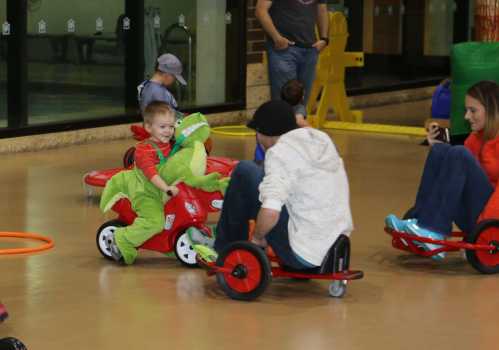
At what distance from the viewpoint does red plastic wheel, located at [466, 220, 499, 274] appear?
6961mm

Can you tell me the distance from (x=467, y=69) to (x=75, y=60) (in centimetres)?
382

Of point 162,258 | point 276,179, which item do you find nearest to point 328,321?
point 276,179

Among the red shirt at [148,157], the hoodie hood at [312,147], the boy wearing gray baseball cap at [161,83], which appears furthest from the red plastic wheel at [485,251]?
the boy wearing gray baseball cap at [161,83]

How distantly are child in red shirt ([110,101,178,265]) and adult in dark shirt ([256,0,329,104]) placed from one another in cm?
324

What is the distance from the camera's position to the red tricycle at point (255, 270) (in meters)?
6.37

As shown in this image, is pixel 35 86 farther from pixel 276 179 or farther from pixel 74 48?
pixel 276 179

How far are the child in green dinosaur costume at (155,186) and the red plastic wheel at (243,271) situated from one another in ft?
2.60

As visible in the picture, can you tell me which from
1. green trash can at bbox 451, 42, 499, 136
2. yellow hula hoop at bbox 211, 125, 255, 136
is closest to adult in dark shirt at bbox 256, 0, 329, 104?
green trash can at bbox 451, 42, 499, 136

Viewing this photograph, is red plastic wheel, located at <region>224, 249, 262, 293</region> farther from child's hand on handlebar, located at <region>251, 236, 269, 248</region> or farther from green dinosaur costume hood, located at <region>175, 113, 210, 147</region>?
green dinosaur costume hood, located at <region>175, 113, 210, 147</region>

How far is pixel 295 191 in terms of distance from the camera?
6.37m

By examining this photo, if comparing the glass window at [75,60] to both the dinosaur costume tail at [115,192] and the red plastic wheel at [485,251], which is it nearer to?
the dinosaur costume tail at [115,192]

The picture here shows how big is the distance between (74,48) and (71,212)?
3.93 m

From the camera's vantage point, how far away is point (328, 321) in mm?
6125

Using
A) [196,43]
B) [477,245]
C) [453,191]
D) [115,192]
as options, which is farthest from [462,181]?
[196,43]
